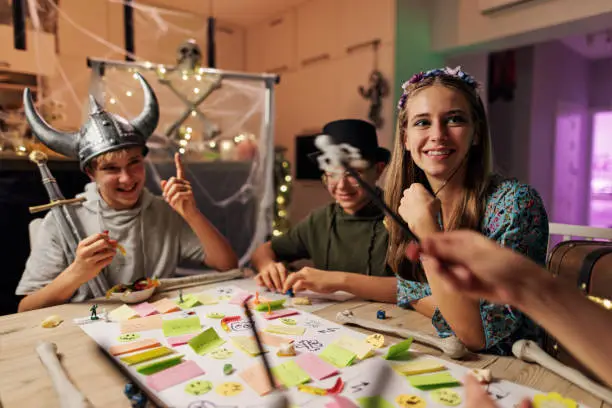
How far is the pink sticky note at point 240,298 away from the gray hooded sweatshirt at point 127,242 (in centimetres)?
48

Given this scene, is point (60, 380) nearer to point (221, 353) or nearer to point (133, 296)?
point (221, 353)

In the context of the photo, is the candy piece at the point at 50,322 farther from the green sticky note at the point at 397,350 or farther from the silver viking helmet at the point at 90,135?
the green sticky note at the point at 397,350

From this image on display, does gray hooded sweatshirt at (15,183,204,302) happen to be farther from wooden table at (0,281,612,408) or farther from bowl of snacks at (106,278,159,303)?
wooden table at (0,281,612,408)

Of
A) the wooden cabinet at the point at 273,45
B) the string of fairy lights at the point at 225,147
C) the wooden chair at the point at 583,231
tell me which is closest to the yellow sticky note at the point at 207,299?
the string of fairy lights at the point at 225,147

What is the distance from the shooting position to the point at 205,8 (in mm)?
4504

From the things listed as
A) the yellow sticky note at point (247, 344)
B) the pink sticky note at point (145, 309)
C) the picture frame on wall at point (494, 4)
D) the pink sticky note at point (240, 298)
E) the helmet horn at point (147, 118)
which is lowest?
the pink sticky note at point (145, 309)

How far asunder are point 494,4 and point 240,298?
275 centimetres

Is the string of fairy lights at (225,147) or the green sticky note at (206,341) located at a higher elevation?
the string of fairy lights at (225,147)

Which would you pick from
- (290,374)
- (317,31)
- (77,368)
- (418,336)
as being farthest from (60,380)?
(317,31)

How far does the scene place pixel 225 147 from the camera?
3.09m

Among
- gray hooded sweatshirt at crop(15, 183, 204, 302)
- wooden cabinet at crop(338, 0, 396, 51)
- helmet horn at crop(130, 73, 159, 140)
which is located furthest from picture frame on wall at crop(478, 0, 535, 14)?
gray hooded sweatshirt at crop(15, 183, 204, 302)

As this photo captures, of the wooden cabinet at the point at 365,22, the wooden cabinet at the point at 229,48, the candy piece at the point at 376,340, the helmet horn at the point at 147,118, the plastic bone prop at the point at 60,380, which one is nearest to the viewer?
the plastic bone prop at the point at 60,380

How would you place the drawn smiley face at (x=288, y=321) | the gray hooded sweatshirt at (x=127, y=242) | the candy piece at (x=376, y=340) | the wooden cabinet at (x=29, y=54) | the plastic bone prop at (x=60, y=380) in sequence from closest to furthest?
the plastic bone prop at (x=60, y=380) → the candy piece at (x=376, y=340) → the drawn smiley face at (x=288, y=321) → the gray hooded sweatshirt at (x=127, y=242) → the wooden cabinet at (x=29, y=54)

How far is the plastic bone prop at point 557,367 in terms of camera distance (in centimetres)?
70
